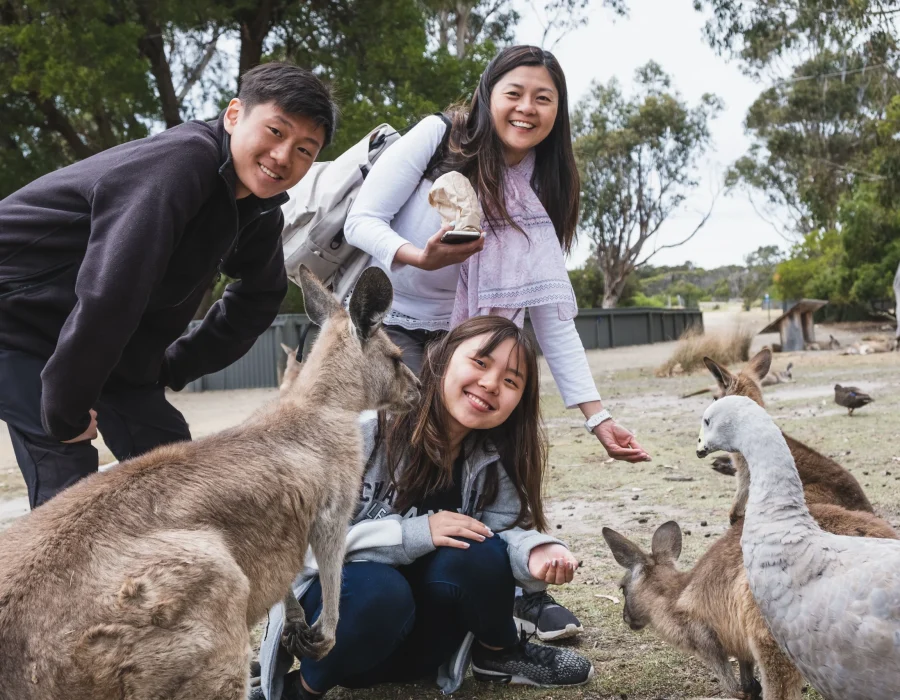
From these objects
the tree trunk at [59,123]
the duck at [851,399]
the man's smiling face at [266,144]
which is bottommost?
the duck at [851,399]

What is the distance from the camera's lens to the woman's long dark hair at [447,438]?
2.47 m

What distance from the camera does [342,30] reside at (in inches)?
486

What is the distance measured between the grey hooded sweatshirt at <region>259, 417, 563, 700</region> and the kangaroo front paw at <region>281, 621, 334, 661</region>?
0.40 feet

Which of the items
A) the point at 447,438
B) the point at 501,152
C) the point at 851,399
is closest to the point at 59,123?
the point at 851,399

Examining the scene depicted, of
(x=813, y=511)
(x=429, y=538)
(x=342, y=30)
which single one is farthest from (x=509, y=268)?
(x=342, y=30)

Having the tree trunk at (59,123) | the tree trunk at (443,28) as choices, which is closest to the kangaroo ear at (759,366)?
the tree trunk at (59,123)

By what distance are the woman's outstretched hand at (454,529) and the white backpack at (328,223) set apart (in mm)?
868

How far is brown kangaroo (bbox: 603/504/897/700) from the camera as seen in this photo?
84.0 inches

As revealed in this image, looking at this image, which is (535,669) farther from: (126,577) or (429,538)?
(126,577)

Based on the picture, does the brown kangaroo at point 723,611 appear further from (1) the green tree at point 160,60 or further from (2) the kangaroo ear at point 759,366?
(1) the green tree at point 160,60

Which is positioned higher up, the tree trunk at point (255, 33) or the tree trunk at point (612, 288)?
the tree trunk at point (255, 33)

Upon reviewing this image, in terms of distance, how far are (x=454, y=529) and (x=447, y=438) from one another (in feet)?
1.00

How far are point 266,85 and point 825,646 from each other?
1.76 metres

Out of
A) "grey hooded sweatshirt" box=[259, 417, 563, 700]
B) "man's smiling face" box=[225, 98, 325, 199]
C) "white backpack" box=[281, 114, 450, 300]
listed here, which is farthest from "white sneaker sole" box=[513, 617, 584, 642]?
"man's smiling face" box=[225, 98, 325, 199]
